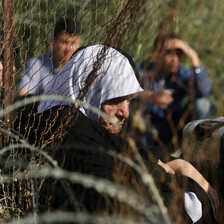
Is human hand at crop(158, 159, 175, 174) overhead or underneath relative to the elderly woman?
underneath

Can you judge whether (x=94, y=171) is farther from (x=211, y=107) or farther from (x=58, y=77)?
(x=211, y=107)

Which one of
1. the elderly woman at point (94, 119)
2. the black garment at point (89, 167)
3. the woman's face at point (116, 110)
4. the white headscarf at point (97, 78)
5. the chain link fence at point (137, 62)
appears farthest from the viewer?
the woman's face at point (116, 110)

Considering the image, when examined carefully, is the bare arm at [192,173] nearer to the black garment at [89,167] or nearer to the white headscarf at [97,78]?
the black garment at [89,167]

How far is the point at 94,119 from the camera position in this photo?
2.73m

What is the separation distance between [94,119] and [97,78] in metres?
0.33

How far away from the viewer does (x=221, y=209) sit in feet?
9.82

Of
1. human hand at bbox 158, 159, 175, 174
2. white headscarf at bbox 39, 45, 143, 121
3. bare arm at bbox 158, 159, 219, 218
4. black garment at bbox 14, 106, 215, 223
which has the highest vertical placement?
white headscarf at bbox 39, 45, 143, 121

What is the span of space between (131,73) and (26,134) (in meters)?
0.72

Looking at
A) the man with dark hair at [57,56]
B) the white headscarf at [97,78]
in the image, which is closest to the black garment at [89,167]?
the white headscarf at [97,78]

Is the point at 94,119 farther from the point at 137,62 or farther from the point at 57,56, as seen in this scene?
the point at 57,56

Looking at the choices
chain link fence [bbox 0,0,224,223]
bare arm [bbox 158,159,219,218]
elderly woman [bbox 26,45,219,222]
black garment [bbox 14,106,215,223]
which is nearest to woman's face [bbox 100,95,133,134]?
elderly woman [bbox 26,45,219,222]

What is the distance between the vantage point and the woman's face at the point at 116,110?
2824mm

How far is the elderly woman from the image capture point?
229 centimetres

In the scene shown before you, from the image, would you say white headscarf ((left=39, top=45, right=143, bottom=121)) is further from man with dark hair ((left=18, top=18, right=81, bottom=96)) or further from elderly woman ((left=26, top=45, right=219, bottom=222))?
man with dark hair ((left=18, top=18, right=81, bottom=96))
